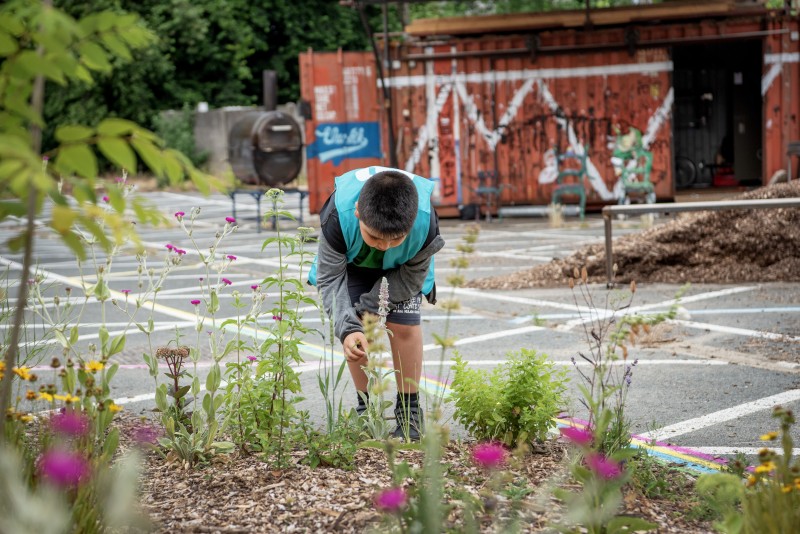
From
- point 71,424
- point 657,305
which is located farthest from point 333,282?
point 657,305

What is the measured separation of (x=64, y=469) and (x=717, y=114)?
2339cm

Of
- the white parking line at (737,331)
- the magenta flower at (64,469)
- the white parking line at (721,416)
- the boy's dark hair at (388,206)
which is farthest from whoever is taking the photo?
the white parking line at (737,331)

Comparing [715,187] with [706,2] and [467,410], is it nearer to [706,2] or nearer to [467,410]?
[706,2]

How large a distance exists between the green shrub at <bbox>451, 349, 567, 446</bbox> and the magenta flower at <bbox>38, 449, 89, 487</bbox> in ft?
5.58

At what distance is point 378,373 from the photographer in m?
3.90

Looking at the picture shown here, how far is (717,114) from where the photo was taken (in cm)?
2406

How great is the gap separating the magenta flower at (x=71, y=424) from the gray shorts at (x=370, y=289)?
173 cm

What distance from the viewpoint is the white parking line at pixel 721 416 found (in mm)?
5242

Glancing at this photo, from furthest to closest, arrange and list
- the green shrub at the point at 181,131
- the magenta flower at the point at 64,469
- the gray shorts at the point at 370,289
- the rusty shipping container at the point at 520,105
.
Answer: the green shrub at the point at 181,131 < the rusty shipping container at the point at 520,105 < the gray shorts at the point at 370,289 < the magenta flower at the point at 64,469

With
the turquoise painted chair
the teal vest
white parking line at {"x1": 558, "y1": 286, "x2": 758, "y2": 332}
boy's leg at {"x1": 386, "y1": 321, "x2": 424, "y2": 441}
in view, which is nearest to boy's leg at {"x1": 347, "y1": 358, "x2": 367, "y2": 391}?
boy's leg at {"x1": 386, "y1": 321, "x2": 424, "y2": 441}

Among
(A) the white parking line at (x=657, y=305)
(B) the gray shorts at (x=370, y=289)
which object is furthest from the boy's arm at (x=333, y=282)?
(A) the white parking line at (x=657, y=305)

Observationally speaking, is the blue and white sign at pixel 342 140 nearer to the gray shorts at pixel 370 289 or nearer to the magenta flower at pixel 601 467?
the gray shorts at pixel 370 289

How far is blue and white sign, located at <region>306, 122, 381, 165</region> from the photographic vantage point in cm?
1898

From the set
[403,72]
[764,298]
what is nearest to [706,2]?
[403,72]
